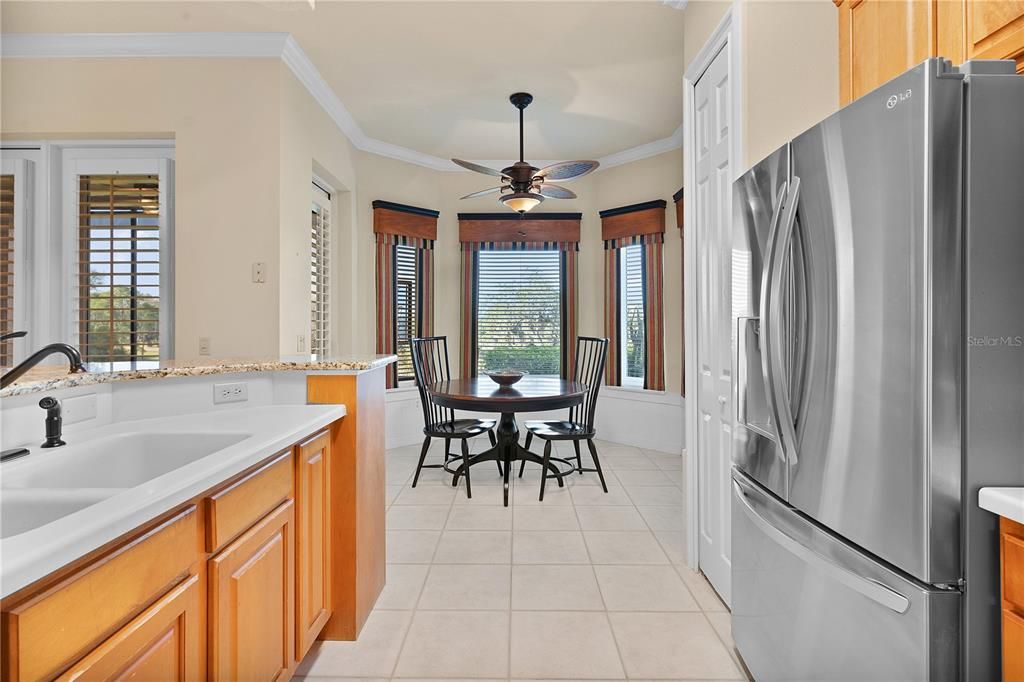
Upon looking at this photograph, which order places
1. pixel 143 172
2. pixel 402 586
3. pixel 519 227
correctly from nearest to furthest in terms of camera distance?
pixel 402 586 < pixel 143 172 < pixel 519 227

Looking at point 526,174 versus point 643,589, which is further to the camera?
point 526,174

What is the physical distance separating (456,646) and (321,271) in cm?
324

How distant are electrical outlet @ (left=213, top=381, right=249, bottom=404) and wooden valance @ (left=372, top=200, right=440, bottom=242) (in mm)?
3240

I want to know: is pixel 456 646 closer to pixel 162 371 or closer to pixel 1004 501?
pixel 162 371

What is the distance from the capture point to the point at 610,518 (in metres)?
3.11

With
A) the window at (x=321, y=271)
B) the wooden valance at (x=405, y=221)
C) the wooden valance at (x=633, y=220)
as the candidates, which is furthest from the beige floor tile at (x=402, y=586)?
the wooden valance at (x=633, y=220)

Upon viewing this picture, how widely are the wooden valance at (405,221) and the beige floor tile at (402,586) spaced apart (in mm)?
3243

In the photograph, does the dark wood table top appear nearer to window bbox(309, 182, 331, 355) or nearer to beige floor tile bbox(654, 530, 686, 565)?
beige floor tile bbox(654, 530, 686, 565)

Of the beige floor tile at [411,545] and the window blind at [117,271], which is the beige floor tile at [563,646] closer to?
the beige floor tile at [411,545]

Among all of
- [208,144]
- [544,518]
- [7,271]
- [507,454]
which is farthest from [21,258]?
[544,518]

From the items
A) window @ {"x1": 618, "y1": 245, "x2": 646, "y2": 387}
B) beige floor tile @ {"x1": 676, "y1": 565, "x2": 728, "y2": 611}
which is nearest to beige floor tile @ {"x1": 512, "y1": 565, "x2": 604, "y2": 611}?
beige floor tile @ {"x1": 676, "y1": 565, "x2": 728, "y2": 611}

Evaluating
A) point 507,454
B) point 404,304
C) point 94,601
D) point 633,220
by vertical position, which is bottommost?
point 507,454

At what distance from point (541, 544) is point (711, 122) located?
7.46 feet

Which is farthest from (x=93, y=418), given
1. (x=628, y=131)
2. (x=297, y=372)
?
(x=628, y=131)
